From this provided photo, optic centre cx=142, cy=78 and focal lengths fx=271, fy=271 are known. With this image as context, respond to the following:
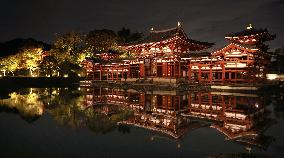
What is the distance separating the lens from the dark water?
998 cm

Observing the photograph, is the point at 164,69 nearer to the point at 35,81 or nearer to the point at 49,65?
the point at 35,81

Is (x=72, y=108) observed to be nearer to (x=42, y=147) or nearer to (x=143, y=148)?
(x=42, y=147)

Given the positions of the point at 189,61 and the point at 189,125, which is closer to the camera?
the point at 189,125

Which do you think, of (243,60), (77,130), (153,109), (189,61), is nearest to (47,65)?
(189,61)

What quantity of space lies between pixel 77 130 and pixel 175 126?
501 cm

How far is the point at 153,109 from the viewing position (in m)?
20.0

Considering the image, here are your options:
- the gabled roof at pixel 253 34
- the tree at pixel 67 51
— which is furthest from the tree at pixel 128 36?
the gabled roof at pixel 253 34

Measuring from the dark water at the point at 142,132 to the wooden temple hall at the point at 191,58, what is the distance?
16.6 metres

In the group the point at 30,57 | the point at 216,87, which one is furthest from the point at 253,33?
the point at 30,57

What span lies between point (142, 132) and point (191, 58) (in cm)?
2852

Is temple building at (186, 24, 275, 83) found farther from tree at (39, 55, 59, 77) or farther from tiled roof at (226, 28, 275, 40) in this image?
tree at (39, 55, 59, 77)

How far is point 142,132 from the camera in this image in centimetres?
1328

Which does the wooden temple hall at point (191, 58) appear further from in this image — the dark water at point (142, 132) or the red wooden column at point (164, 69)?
the dark water at point (142, 132)

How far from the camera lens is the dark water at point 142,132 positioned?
998 cm
